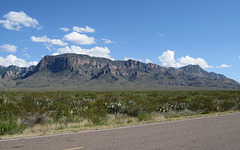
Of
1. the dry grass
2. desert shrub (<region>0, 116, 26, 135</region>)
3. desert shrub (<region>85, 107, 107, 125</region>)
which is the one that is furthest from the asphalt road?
desert shrub (<region>85, 107, 107, 125</region>)

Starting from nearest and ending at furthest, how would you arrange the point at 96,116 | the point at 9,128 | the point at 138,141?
the point at 138,141
the point at 9,128
the point at 96,116

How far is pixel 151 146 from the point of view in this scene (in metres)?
6.46

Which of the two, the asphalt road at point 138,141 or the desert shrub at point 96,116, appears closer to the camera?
the asphalt road at point 138,141

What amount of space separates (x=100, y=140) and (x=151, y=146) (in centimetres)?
189

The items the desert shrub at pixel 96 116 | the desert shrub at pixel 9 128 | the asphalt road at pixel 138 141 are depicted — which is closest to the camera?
the asphalt road at pixel 138 141

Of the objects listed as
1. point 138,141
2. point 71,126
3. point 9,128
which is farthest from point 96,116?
point 138,141

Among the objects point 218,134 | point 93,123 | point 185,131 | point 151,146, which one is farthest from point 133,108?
point 151,146

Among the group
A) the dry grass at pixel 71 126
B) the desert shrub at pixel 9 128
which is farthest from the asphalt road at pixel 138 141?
the desert shrub at pixel 9 128

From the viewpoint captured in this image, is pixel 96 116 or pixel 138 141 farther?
pixel 96 116

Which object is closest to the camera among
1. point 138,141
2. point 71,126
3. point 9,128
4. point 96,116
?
point 138,141

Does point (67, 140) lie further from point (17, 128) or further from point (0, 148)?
point (17, 128)

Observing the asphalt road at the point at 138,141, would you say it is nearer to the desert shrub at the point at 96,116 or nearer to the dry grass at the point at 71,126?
the dry grass at the point at 71,126

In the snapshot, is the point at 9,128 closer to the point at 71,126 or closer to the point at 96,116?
the point at 71,126

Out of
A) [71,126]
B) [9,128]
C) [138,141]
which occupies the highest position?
[9,128]
